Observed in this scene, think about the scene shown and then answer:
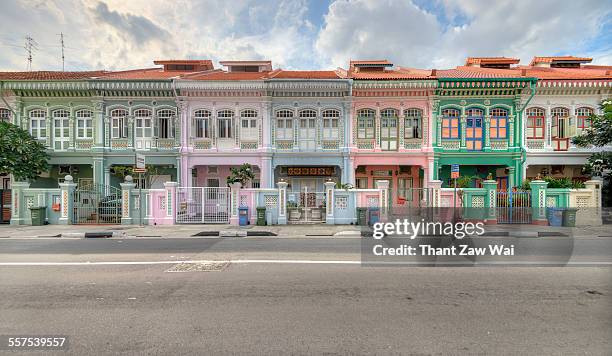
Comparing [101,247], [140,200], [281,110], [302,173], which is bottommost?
[101,247]

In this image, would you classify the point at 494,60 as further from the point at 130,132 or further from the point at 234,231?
the point at 130,132

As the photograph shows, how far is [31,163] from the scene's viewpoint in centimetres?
1745

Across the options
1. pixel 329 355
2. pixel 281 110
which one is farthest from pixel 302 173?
pixel 329 355

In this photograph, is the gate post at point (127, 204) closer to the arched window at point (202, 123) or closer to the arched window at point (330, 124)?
the arched window at point (202, 123)

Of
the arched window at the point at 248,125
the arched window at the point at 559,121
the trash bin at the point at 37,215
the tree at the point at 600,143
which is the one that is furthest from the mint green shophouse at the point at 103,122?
the tree at the point at 600,143

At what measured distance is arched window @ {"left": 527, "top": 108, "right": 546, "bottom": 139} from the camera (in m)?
19.4

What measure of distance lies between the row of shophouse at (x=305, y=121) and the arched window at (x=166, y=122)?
65mm

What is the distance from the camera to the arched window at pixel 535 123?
1944 centimetres

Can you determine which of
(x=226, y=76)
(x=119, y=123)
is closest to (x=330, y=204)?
(x=226, y=76)

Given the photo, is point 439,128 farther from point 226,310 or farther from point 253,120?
point 226,310

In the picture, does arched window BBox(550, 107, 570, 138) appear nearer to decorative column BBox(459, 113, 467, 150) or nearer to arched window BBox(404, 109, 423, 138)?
decorative column BBox(459, 113, 467, 150)

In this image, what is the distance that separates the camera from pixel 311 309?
15.3ft

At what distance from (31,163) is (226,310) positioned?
19669 millimetres

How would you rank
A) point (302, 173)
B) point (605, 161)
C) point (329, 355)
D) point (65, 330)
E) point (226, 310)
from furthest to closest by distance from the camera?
point (302, 173) < point (605, 161) < point (226, 310) < point (65, 330) < point (329, 355)
